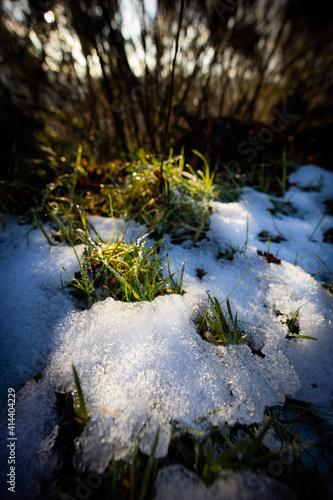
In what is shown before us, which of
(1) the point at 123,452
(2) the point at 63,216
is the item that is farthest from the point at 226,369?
(2) the point at 63,216

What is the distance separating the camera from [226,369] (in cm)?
92

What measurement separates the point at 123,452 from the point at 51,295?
89 centimetres

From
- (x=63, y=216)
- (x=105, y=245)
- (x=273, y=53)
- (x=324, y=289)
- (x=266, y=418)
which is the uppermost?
(x=273, y=53)

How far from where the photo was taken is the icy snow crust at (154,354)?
30.5 inches

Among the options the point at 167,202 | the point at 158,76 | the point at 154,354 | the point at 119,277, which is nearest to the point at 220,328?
the point at 154,354

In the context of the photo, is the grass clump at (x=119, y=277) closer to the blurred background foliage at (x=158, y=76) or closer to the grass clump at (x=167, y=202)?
the grass clump at (x=167, y=202)

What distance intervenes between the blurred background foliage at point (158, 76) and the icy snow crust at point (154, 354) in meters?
1.26

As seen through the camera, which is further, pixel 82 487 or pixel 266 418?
pixel 266 418

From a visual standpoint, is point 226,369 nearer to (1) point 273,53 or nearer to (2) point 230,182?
(2) point 230,182

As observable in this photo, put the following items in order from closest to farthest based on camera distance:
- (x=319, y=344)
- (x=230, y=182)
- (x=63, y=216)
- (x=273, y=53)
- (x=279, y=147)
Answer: (x=319, y=344), (x=63, y=216), (x=230, y=182), (x=279, y=147), (x=273, y=53)

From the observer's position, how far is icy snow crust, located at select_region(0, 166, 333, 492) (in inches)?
30.5

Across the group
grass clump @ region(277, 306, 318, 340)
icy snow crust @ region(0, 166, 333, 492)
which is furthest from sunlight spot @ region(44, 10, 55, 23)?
grass clump @ region(277, 306, 318, 340)

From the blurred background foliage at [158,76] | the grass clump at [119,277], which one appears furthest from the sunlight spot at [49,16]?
the grass clump at [119,277]

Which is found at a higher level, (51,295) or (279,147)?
(279,147)
